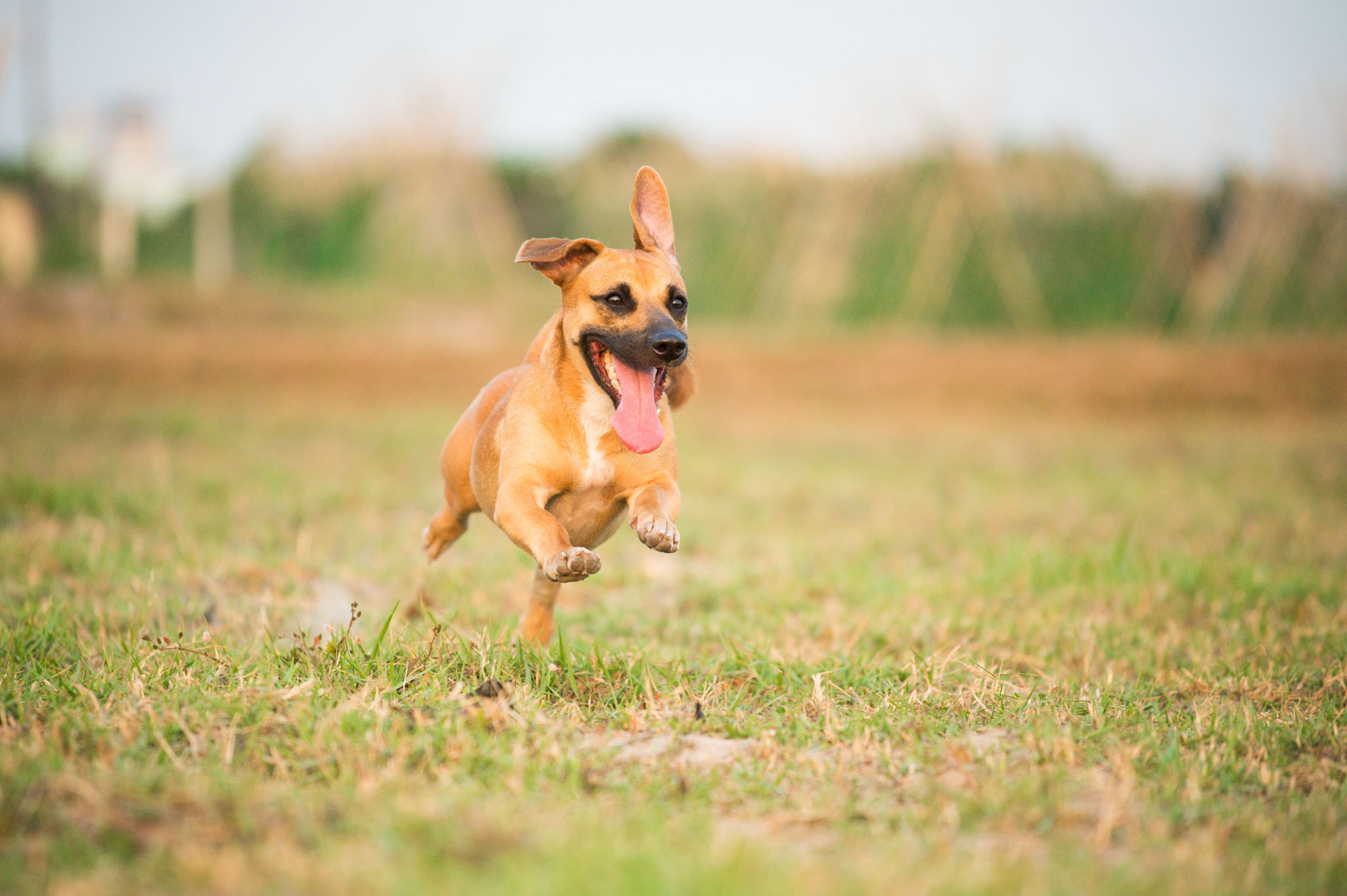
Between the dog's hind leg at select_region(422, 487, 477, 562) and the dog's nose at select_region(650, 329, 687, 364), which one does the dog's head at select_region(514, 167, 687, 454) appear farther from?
the dog's hind leg at select_region(422, 487, 477, 562)

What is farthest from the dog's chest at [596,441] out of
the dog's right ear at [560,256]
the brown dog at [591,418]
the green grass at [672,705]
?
the green grass at [672,705]

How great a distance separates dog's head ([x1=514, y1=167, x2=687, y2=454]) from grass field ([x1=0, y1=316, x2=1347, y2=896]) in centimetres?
76

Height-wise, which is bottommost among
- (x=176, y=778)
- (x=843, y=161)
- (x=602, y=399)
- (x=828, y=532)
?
(x=828, y=532)

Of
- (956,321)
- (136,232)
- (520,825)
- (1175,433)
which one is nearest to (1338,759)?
(520,825)

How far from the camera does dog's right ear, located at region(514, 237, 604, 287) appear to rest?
9.69 ft

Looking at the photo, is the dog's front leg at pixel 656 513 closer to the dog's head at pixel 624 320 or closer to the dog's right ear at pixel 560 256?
the dog's head at pixel 624 320

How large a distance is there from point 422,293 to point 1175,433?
10992 mm

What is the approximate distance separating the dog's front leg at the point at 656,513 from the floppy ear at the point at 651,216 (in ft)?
2.53

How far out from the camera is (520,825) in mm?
1922

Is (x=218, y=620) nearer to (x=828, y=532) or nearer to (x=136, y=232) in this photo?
(x=828, y=532)

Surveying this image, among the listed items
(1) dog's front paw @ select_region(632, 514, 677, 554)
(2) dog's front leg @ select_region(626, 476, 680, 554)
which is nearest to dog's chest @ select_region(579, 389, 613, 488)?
(2) dog's front leg @ select_region(626, 476, 680, 554)

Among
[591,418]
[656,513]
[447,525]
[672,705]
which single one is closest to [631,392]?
[591,418]

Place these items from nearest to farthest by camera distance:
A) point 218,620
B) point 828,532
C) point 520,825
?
point 520,825 → point 218,620 → point 828,532

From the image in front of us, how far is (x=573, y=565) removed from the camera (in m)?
2.63
